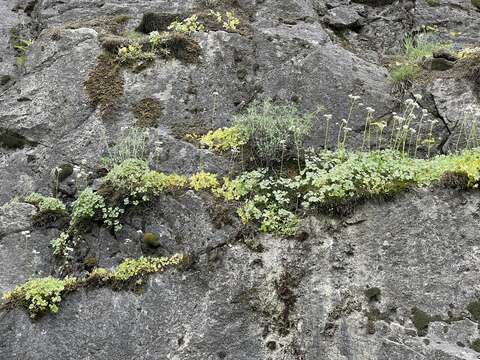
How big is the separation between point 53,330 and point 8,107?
5425mm

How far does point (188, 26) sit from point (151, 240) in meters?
5.71

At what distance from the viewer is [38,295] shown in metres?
6.58

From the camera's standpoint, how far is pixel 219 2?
40.0 feet

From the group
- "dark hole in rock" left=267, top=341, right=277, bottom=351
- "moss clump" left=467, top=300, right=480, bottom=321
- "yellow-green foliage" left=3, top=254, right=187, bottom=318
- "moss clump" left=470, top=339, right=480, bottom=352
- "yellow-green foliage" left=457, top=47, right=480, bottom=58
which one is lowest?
"dark hole in rock" left=267, top=341, right=277, bottom=351

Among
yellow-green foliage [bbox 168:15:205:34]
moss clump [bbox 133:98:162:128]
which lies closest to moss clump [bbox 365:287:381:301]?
moss clump [bbox 133:98:162:128]

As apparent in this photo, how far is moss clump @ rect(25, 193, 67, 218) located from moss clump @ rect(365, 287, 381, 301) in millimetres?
4772

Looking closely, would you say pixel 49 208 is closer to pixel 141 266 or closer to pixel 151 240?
pixel 151 240

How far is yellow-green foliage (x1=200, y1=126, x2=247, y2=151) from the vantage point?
887 centimetres

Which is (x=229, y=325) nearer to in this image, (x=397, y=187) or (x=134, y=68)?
(x=397, y=187)

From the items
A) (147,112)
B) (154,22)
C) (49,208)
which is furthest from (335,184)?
(154,22)

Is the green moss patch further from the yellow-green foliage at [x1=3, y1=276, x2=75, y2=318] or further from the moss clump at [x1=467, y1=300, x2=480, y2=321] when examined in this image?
the moss clump at [x1=467, y1=300, x2=480, y2=321]

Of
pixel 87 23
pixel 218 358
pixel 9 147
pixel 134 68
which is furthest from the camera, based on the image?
pixel 87 23

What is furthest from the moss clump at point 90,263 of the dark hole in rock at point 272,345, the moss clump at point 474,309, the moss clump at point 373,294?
the moss clump at point 474,309

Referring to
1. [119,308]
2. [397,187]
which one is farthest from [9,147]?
[397,187]
